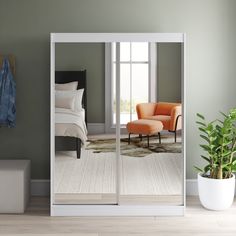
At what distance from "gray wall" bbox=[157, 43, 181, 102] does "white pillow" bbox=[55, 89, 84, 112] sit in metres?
0.65

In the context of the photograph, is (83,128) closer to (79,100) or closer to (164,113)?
(79,100)

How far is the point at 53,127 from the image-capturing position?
4648 mm

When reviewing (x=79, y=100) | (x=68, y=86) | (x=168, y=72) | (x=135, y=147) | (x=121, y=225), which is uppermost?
(x=168, y=72)

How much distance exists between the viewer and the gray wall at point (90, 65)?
15.1 ft

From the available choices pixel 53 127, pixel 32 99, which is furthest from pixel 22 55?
pixel 53 127

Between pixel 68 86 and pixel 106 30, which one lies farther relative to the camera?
pixel 106 30

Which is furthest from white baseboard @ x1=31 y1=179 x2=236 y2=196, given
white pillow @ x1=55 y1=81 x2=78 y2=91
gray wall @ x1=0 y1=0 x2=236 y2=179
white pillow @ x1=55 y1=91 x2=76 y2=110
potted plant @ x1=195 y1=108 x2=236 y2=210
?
white pillow @ x1=55 y1=81 x2=78 y2=91

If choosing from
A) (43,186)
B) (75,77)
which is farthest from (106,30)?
(43,186)

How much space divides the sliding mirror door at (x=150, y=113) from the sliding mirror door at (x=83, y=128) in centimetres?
12

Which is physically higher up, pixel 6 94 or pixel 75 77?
pixel 75 77

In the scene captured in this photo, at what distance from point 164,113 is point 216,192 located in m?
0.79

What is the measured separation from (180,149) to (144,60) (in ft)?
2.59

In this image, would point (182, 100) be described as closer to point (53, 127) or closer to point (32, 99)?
point (53, 127)

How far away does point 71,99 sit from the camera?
4621 mm
